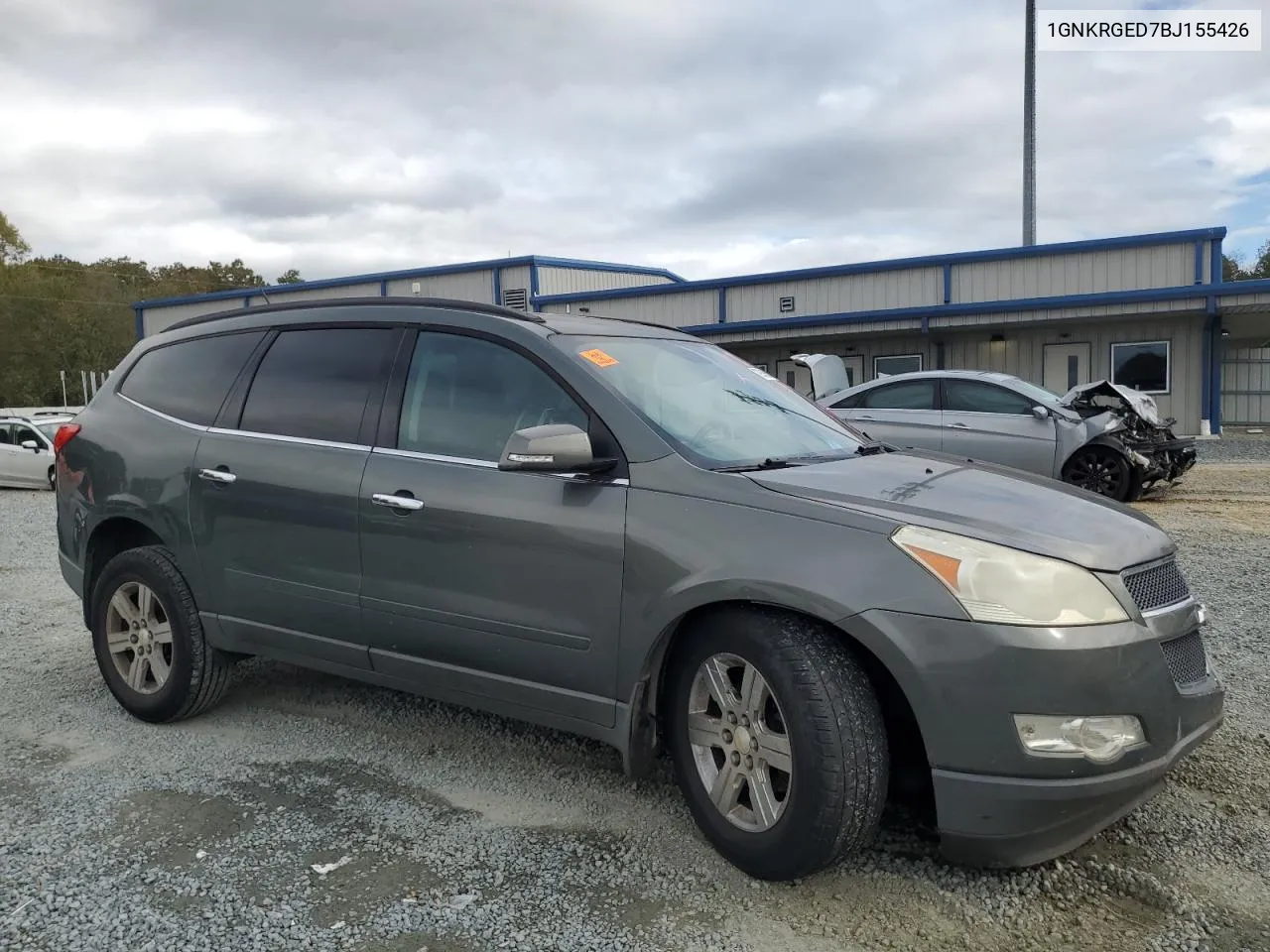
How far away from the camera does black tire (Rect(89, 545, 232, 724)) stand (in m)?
4.14

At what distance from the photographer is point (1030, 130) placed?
22.9 meters

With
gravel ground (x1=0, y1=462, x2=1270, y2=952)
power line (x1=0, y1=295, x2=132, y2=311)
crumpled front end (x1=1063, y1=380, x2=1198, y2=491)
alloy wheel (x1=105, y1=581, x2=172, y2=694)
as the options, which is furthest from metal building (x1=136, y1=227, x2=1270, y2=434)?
power line (x1=0, y1=295, x2=132, y2=311)

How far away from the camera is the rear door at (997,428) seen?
33.2ft

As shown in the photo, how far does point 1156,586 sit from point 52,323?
71411 mm

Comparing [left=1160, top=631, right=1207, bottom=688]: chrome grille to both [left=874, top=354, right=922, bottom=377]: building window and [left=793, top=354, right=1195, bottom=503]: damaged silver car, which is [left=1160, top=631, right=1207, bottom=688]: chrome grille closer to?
[left=793, top=354, right=1195, bottom=503]: damaged silver car

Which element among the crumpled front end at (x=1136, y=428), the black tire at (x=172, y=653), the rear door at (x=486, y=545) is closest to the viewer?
the rear door at (x=486, y=545)

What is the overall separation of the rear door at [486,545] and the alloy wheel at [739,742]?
1.03 ft

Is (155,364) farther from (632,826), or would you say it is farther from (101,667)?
(632,826)

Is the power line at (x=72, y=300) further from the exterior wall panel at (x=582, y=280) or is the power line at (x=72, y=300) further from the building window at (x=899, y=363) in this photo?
the building window at (x=899, y=363)

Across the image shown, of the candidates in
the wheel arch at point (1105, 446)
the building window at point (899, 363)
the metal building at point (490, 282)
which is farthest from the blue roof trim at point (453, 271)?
the wheel arch at point (1105, 446)

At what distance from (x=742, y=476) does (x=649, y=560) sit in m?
0.39

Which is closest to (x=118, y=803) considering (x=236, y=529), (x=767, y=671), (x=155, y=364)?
(x=236, y=529)

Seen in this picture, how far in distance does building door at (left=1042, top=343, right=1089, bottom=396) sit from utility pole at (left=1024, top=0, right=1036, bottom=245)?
11.2 feet

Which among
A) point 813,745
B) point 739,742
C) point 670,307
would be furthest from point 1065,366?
point 813,745
